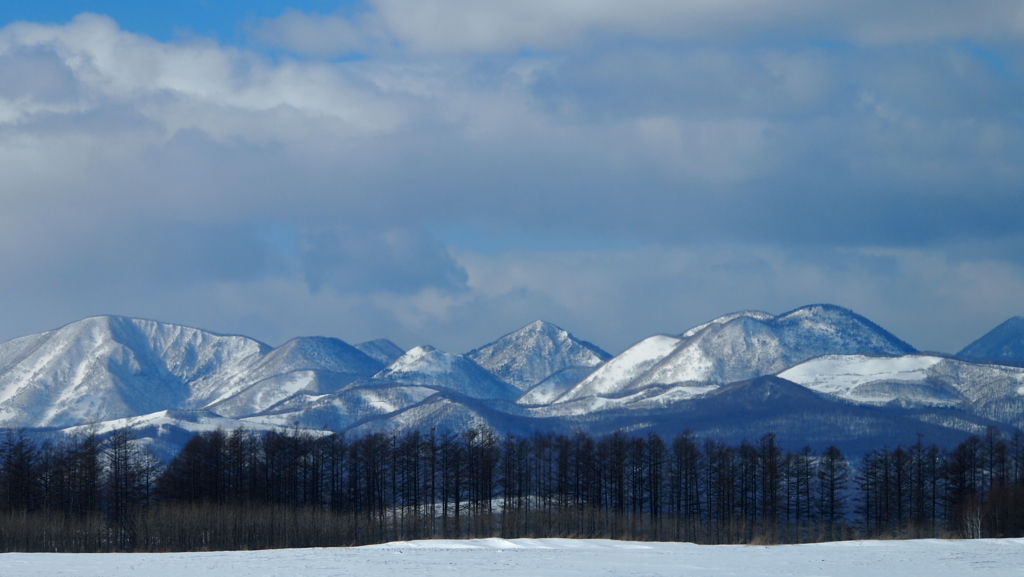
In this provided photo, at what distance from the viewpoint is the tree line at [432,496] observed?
9738cm

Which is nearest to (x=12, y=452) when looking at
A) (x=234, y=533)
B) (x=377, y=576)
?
(x=234, y=533)

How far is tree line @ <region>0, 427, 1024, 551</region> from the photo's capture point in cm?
9738

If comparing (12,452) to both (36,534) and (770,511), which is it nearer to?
(36,534)

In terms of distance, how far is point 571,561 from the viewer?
62.5m

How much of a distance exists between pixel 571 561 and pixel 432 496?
187 feet

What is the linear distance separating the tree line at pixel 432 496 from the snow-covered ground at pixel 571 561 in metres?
25.8

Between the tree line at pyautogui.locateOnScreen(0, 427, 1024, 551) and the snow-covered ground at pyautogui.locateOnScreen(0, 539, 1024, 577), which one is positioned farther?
the tree line at pyautogui.locateOnScreen(0, 427, 1024, 551)

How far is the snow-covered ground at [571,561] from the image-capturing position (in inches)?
2216

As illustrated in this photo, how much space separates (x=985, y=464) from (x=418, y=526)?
2605 inches

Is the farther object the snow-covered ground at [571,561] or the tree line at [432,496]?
the tree line at [432,496]

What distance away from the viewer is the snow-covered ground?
56281mm

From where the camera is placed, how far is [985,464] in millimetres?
126000

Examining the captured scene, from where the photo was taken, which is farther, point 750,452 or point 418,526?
point 750,452

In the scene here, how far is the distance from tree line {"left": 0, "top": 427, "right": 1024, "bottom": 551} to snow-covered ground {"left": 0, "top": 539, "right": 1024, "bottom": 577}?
84.6ft
